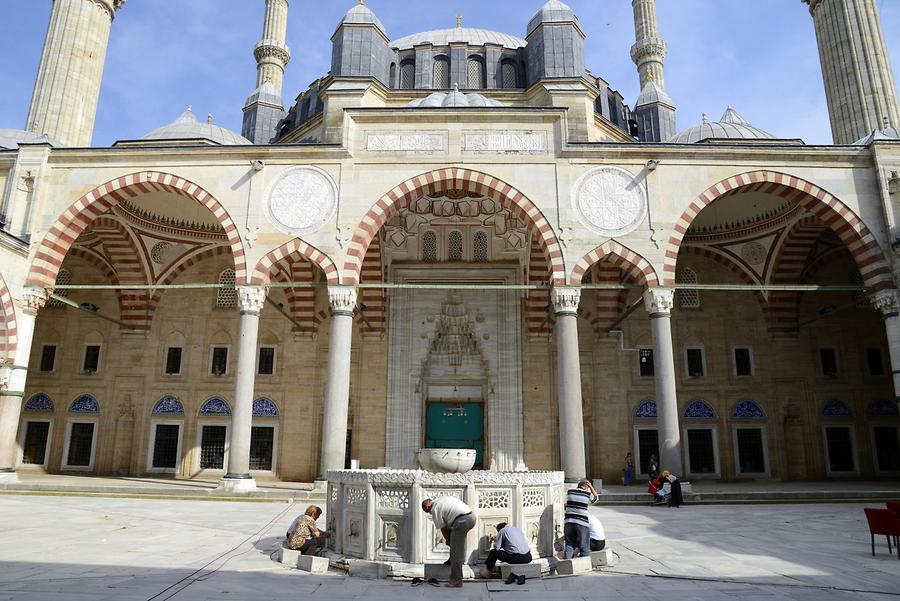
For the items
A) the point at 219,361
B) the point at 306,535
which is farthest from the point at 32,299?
the point at 306,535

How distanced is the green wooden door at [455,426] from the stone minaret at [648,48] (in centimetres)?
1457

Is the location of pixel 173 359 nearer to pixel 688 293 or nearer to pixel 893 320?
pixel 688 293

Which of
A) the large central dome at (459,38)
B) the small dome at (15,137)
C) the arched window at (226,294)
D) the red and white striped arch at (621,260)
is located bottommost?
the red and white striped arch at (621,260)

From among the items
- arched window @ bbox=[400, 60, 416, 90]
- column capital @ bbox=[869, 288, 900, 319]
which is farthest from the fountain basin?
arched window @ bbox=[400, 60, 416, 90]

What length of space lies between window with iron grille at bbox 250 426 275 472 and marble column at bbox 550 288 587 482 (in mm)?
7302

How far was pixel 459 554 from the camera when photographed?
451cm

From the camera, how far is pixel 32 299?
1181 centimetres

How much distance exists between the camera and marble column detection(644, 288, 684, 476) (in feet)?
34.6

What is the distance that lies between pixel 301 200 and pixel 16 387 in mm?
6322

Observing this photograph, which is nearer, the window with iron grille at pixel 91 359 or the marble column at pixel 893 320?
the marble column at pixel 893 320

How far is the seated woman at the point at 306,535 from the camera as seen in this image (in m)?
5.27

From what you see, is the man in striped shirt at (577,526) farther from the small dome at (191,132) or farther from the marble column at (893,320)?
the small dome at (191,132)

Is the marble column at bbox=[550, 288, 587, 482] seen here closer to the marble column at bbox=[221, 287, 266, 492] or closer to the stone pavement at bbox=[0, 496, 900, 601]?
the stone pavement at bbox=[0, 496, 900, 601]

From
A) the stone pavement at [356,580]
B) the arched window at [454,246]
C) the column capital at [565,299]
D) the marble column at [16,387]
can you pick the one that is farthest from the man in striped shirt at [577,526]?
the marble column at [16,387]
